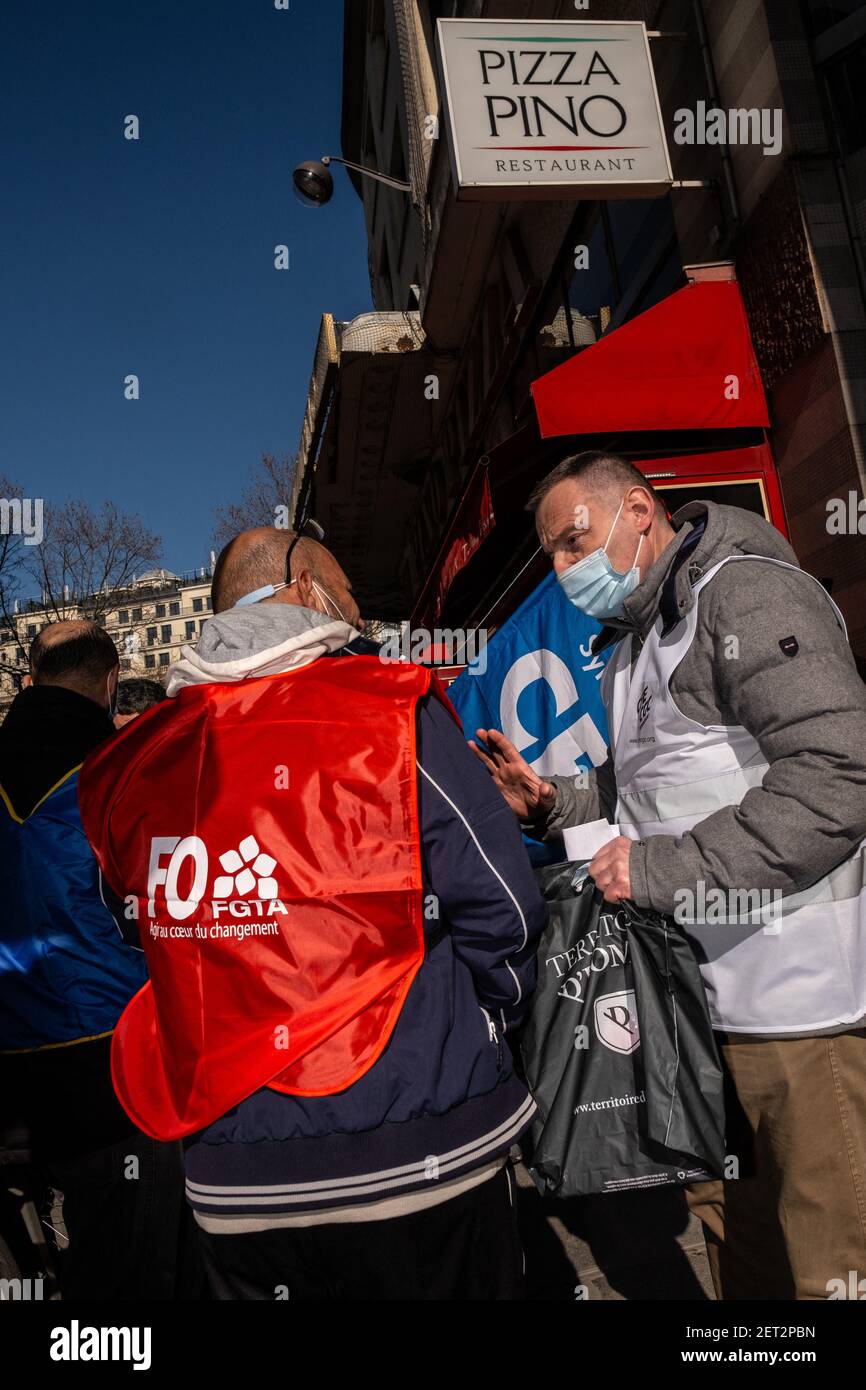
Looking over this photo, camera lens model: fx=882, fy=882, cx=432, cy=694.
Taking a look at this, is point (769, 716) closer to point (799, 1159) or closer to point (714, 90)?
point (799, 1159)

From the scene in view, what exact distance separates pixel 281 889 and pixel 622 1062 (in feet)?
3.00

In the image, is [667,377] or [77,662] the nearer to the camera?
[77,662]

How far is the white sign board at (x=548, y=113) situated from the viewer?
5.12m

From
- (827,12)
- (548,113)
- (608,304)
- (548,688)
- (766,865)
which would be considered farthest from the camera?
(608,304)

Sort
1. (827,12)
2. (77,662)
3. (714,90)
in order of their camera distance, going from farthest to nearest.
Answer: (714,90)
(827,12)
(77,662)

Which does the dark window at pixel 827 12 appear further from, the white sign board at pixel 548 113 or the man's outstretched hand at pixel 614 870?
the man's outstretched hand at pixel 614 870

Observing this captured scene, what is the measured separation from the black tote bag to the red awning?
3.63 metres

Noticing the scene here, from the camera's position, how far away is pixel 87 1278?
8.84 feet

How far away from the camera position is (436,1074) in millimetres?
1709

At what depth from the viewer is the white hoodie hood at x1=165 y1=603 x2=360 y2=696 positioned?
6.41 ft

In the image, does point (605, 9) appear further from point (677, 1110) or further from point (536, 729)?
point (677, 1110)

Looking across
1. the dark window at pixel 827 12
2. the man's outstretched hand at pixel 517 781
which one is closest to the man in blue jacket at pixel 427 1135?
the man's outstretched hand at pixel 517 781

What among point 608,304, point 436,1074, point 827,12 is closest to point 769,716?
point 436,1074

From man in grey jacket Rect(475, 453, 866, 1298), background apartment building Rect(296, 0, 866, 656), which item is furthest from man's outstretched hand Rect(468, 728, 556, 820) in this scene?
background apartment building Rect(296, 0, 866, 656)
